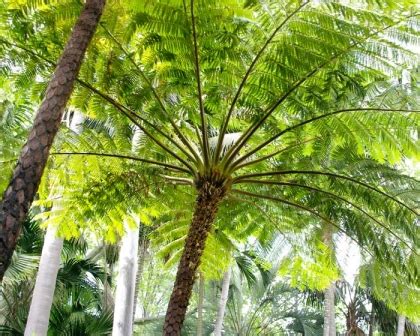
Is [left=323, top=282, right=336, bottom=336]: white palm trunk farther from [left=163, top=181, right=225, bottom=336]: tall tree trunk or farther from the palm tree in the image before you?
[left=163, top=181, right=225, bottom=336]: tall tree trunk

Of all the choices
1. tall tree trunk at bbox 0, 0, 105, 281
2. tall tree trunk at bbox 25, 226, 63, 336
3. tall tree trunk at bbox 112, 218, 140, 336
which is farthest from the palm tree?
tall tree trunk at bbox 25, 226, 63, 336

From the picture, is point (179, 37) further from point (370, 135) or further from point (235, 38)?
point (370, 135)

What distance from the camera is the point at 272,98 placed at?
12.2ft

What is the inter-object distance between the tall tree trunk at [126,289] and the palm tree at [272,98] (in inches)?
58.1

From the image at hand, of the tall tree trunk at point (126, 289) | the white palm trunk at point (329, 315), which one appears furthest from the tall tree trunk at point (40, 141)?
the white palm trunk at point (329, 315)

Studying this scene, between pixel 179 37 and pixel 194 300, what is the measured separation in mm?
16220

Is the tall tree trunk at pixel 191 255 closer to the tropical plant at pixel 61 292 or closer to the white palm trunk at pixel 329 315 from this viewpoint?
the tropical plant at pixel 61 292

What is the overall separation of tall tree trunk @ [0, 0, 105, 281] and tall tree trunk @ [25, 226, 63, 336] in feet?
11.3

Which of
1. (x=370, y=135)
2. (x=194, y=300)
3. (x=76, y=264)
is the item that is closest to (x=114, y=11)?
(x=370, y=135)

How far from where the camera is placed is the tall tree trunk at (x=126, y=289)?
5.14m

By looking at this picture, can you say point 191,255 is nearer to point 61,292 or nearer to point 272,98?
point 272,98

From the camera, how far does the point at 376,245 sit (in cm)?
415

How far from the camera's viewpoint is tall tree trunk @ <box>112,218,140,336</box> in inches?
203

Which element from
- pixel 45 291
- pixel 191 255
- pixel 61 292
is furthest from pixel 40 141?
pixel 61 292
